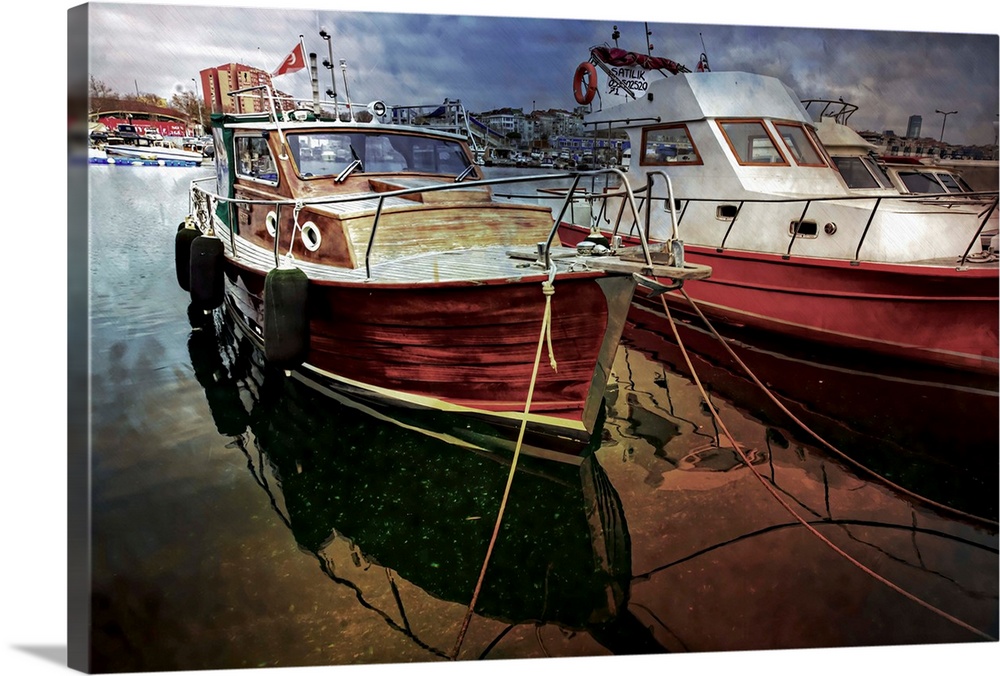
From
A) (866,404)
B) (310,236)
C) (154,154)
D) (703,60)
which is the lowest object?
(866,404)

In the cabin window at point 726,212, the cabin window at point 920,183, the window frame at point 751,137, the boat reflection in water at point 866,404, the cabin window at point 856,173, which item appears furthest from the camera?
the cabin window at point 726,212

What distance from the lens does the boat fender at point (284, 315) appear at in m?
3.01

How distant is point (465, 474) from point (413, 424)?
52 cm

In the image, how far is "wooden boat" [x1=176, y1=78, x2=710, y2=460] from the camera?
2.72 metres

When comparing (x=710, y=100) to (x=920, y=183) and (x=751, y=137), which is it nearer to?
(x=751, y=137)

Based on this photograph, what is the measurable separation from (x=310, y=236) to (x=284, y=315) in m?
0.71

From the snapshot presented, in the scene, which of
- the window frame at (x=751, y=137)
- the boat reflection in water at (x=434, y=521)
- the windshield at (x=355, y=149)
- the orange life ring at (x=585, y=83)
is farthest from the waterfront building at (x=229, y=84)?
the window frame at (x=751, y=137)

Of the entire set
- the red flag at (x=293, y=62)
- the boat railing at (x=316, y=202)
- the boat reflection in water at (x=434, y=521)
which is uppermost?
the red flag at (x=293, y=62)

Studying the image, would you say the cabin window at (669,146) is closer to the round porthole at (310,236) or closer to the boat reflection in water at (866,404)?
the boat reflection in water at (866,404)

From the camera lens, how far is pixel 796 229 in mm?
3934

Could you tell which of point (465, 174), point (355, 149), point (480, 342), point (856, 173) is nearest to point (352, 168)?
point (355, 149)

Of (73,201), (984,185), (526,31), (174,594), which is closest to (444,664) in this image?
(174,594)

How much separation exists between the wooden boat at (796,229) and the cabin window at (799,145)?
0.01 metres

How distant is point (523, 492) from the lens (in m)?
2.91
